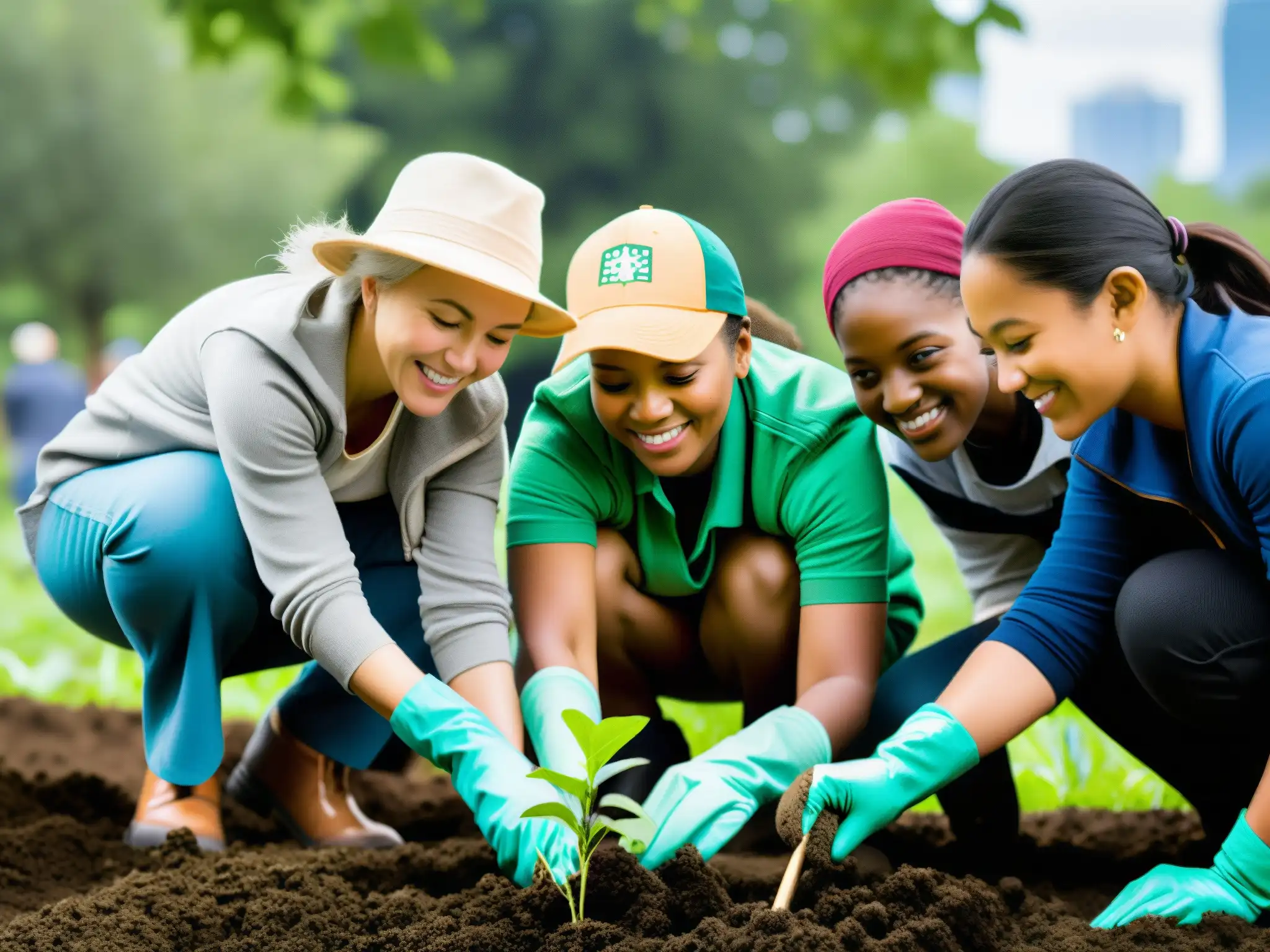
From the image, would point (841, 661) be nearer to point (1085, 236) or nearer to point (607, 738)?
point (607, 738)

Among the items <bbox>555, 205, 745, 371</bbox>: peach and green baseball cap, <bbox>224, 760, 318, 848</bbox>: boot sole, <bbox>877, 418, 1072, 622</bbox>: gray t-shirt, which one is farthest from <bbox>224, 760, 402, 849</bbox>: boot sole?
<bbox>877, 418, 1072, 622</bbox>: gray t-shirt

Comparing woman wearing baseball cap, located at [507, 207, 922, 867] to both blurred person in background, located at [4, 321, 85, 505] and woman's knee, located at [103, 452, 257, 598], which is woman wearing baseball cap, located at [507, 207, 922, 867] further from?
blurred person in background, located at [4, 321, 85, 505]

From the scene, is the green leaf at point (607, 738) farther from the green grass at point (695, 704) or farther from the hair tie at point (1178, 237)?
the green grass at point (695, 704)

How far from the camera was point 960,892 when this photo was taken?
5.69 ft

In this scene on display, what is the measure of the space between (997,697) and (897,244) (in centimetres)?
78

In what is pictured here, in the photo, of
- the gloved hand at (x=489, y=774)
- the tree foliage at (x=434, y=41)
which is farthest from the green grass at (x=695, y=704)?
the tree foliage at (x=434, y=41)

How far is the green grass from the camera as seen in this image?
3014 millimetres

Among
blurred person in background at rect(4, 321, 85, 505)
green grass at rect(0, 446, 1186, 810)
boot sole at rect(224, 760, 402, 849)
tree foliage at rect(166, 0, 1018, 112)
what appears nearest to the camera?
boot sole at rect(224, 760, 402, 849)

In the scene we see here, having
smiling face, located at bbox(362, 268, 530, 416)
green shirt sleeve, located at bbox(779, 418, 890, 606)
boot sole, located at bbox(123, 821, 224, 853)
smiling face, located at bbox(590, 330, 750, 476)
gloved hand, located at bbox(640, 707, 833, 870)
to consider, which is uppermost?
smiling face, located at bbox(362, 268, 530, 416)

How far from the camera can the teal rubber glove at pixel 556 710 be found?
205cm

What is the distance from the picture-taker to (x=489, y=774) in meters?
1.96

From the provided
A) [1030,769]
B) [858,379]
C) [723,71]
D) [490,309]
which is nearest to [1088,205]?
[858,379]

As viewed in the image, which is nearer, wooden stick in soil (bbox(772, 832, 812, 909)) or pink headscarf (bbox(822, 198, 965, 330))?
wooden stick in soil (bbox(772, 832, 812, 909))

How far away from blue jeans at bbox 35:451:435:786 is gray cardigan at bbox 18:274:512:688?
68 mm
